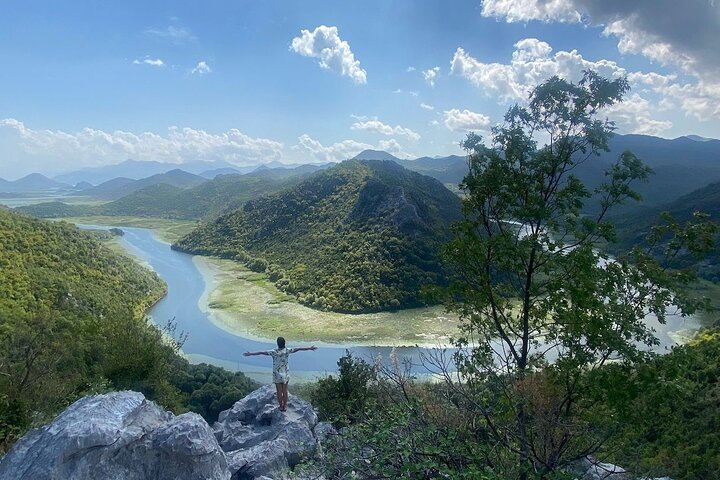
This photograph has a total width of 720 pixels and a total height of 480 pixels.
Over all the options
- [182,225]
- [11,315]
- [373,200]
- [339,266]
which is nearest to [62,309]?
[11,315]

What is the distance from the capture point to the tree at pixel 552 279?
21.8 feet

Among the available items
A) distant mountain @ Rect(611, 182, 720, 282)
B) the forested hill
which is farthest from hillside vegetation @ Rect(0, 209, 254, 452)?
distant mountain @ Rect(611, 182, 720, 282)

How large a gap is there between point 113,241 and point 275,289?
67752mm

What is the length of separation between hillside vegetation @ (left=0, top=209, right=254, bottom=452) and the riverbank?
1070 centimetres

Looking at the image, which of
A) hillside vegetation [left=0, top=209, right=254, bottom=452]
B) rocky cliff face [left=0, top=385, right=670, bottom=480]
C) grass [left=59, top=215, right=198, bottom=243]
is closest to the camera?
rocky cliff face [left=0, top=385, right=670, bottom=480]

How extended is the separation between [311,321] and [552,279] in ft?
158

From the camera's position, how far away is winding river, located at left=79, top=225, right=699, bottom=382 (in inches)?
1674

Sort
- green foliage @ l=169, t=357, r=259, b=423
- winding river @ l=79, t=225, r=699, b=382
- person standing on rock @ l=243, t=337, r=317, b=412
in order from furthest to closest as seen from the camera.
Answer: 1. winding river @ l=79, t=225, r=699, b=382
2. green foliage @ l=169, t=357, r=259, b=423
3. person standing on rock @ l=243, t=337, r=317, b=412

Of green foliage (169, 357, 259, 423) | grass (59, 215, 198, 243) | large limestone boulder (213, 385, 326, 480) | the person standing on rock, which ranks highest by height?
the person standing on rock

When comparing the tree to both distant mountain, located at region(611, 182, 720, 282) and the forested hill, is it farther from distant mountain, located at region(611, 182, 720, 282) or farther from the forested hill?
distant mountain, located at region(611, 182, 720, 282)

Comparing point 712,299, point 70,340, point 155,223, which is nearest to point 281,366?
point 70,340

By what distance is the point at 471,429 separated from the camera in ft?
22.5

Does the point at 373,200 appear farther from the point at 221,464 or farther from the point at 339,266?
the point at 221,464

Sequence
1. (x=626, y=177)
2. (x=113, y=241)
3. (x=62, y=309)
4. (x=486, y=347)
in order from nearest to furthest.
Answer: (x=626, y=177), (x=486, y=347), (x=62, y=309), (x=113, y=241)
